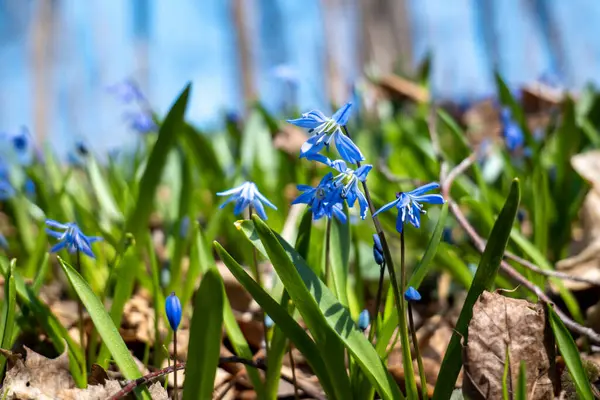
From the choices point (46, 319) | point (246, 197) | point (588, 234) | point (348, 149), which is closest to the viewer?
point (348, 149)

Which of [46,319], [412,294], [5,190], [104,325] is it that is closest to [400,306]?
[412,294]

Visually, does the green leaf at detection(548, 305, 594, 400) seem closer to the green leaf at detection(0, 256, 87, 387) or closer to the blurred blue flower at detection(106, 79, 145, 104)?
the green leaf at detection(0, 256, 87, 387)

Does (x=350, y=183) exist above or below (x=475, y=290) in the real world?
above

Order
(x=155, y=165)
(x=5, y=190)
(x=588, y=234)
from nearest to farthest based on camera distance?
(x=155, y=165) < (x=588, y=234) < (x=5, y=190)

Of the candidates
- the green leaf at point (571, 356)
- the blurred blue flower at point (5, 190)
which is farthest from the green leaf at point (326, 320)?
the blurred blue flower at point (5, 190)

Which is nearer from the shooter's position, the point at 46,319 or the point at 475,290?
the point at 475,290

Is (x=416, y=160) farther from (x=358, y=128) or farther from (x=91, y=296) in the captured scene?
(x=91, y=296)

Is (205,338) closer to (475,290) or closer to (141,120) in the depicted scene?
(475,290)

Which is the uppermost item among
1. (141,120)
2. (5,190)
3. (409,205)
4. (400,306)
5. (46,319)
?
(141,120)

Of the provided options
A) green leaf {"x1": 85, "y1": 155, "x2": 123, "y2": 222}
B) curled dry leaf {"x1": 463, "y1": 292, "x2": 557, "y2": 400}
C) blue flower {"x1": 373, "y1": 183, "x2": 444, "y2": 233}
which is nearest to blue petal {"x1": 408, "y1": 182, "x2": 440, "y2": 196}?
blue flower {"x1": 373, "y1": 183, "x2": 444, "y2": 233}
